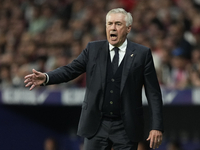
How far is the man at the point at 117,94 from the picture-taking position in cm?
361

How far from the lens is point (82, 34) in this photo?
9.28 metres

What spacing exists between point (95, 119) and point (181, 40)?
13.9ft

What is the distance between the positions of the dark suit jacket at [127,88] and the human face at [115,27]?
15 cm

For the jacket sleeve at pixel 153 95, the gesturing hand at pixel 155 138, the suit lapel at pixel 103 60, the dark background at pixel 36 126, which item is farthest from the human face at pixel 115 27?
the dark background at pixel 36 126

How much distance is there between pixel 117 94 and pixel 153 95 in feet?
1.00

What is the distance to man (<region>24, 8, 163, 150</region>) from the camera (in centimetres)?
361

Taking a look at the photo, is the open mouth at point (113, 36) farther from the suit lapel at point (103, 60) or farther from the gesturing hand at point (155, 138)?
the gesturing hand at point (155, 138)

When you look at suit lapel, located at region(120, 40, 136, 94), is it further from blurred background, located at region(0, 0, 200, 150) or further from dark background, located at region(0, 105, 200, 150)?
dark background, located at region(0, 105, 200, 150)

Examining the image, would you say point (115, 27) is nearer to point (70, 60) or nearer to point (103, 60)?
point (103, 60)

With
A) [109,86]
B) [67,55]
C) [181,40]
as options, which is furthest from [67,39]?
[109,86]

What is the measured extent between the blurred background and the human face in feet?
8.72

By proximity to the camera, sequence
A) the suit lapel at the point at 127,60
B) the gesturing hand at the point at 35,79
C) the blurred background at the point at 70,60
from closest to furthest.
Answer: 1. the gesturing hand at the point at 35,79
2. the suit lapel at the point at 127,60
3. the blurred background at the point at 70,60

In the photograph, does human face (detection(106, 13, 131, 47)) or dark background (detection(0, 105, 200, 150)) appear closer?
human face (detection(106, 13, 131, 47))

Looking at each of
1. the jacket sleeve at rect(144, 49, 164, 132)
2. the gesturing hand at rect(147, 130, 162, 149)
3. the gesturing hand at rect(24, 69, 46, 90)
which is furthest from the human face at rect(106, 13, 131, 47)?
the gesturing hand at rect(147, 130, 162, 149)
